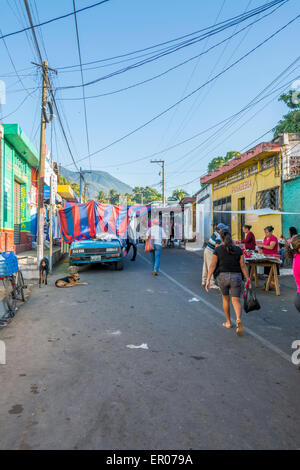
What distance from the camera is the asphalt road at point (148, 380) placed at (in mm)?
2576

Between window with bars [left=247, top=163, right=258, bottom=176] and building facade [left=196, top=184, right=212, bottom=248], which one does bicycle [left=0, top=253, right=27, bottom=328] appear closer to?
window with bars [left=247, top=163, right=258, bottom=176]

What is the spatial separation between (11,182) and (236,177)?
1376 centimetres

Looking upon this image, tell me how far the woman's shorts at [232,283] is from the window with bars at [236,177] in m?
16.4

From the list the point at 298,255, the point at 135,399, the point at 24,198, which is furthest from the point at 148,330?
the point at 24,198

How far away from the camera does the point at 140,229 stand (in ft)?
73.2

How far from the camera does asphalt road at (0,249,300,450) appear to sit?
8.45 ft

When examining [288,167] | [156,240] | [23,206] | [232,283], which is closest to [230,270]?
[232,283]

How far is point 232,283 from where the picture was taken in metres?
5.40

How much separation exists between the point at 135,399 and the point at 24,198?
18.6 meters

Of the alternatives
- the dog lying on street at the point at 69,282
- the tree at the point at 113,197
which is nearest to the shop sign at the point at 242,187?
the dog lying on street at the point at 69,282

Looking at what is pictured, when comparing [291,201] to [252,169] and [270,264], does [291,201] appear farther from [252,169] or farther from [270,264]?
[270,264]

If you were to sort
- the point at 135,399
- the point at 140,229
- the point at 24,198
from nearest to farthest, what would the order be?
1. the point at 135,399
2. the point at 24,198
3. the point at 140,229

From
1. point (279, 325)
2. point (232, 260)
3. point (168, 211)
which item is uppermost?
point (168, 211)
